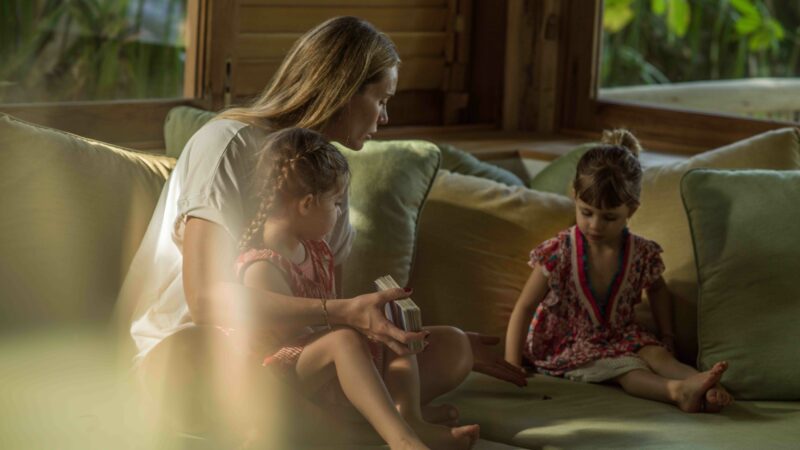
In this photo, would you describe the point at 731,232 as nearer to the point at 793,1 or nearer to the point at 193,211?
the point at 193,211

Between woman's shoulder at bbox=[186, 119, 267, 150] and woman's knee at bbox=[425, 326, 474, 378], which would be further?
woman's knee at bbox=[425, 326, 474, 378]

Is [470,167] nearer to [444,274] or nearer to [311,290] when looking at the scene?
[444,274]

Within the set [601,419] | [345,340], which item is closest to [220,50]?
[345,340]

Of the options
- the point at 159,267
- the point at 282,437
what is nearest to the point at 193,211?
the point at 159,267

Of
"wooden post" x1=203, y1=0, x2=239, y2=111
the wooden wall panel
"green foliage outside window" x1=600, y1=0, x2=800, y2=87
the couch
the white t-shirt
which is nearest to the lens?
the white t-shirt

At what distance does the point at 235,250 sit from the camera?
6.89ft

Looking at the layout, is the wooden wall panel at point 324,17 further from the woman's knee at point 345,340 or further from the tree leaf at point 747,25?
the woman's knee at point 345,340

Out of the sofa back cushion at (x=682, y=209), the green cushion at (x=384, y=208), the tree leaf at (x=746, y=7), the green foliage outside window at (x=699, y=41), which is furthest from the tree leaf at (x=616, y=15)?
the green cushion at (x=384, y=208)

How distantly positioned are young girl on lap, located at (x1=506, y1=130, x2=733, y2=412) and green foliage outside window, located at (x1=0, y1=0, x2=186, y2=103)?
1.21 meters

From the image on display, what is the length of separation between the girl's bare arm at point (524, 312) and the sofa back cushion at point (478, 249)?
78mm

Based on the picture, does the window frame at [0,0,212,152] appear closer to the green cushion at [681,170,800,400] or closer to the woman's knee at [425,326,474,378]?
the woman's knee at [425,326,474,378]

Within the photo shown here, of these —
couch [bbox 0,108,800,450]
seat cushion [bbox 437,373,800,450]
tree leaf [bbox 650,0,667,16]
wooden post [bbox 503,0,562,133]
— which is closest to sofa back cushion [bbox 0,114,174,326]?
couch [bbox 0,108,800,450]

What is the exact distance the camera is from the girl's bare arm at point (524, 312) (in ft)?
8.67

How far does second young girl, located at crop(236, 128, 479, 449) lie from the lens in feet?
6.68
